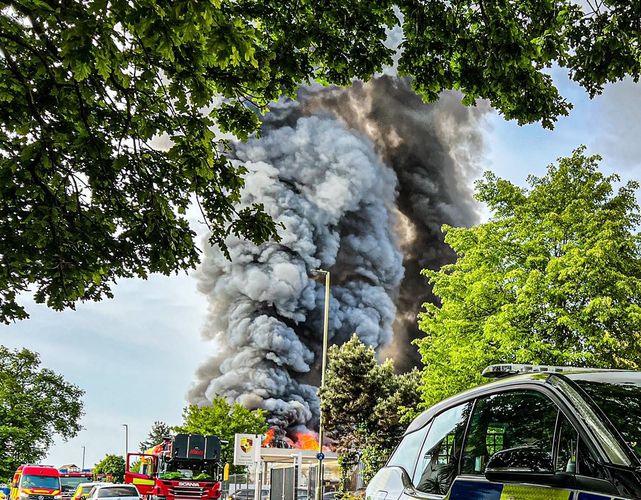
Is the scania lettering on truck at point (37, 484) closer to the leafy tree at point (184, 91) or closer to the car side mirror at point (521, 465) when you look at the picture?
the leafy tree at point (184, 91)

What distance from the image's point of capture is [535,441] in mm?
3271

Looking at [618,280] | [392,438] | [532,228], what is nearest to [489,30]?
[618,280]

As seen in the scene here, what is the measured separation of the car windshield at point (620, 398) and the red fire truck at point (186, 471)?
27.2m

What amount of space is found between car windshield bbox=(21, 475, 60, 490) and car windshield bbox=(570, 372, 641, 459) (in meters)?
40.6

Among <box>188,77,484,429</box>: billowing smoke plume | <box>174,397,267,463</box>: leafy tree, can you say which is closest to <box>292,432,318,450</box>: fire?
<box>188,77,484,429</box>: billowing smoke plume

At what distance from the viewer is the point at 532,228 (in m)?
26.7

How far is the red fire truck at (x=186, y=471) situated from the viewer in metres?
28.2

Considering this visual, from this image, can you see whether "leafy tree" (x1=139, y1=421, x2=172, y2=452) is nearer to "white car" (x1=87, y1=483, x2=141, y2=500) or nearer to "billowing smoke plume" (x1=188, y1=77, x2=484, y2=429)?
"billowing smoke plume" (x1=188, y1=77, x2=484, y2=429)

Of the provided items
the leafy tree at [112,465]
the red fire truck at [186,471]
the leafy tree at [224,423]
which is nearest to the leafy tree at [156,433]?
the leafy tree at [112,465]

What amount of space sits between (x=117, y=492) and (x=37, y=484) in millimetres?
15320

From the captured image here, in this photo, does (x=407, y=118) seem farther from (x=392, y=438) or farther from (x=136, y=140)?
(x=136, y=140)

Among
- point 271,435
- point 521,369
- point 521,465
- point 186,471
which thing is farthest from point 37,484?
point 271,435

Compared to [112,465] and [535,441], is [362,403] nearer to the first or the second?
[535,441]

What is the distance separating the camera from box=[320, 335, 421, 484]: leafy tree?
32750mm
